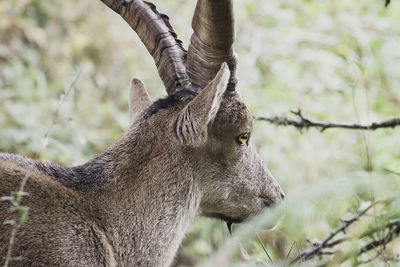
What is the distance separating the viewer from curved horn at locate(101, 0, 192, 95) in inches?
197

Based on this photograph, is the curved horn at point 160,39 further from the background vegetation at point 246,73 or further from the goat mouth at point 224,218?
the background vegetation at point 246,73

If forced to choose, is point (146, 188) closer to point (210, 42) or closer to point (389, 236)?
point (210, 42)

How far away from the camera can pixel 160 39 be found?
5.08 meters

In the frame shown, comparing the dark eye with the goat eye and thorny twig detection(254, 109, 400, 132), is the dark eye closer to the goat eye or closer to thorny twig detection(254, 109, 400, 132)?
the goat eye

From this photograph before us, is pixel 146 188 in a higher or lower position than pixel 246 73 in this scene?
lower

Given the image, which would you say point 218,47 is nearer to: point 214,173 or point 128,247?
point 214,173

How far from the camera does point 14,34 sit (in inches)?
505

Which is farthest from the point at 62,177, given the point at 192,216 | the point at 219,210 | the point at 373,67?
the point at 373,67

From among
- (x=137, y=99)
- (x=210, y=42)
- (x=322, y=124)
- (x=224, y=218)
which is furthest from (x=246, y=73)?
(x=210, y=42)

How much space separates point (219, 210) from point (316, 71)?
29.1ft

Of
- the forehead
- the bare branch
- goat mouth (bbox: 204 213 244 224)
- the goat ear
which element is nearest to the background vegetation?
the goat ear

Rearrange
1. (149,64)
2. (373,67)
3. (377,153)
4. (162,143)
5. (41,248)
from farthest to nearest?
(149,64) → (373,67) → (377,153) → (162,143) → (41,248)

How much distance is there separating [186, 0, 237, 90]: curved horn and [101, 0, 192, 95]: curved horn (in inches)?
5.6

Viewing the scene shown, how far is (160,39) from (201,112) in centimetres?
105
